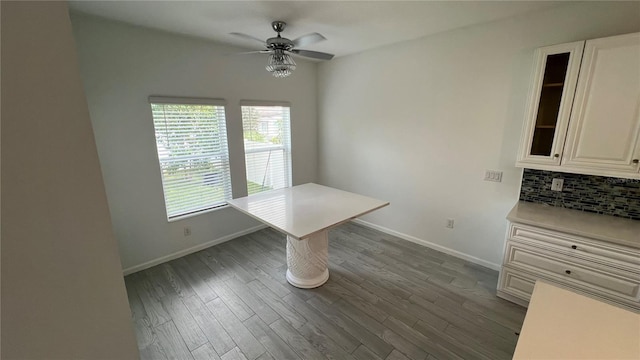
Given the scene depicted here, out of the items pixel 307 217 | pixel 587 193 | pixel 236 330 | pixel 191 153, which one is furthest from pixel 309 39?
pixel 587 193

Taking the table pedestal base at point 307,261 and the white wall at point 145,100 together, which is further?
the table pedestal base at point 307,261

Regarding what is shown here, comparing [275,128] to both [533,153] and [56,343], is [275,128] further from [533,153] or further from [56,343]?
[56,343]

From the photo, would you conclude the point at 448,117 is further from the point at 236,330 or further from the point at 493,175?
the point at 236,330

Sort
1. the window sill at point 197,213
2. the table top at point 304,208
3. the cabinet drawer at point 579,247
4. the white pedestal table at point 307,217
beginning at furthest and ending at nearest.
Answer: the window sill at point 197,213
the white pedestal table at point 307,217
the table top at point 304,208
the cabinet drawer at point 579,247

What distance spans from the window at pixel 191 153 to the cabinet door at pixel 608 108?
11.3 ft

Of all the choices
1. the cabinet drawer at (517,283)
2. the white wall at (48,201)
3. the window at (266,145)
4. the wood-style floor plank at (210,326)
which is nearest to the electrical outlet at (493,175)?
the cabinet drawer at (517,283)

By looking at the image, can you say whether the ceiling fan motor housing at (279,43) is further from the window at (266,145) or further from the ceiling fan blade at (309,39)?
the window at (266,145)

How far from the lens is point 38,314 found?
0.49 meters

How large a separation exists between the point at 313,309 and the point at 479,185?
7.19 feet

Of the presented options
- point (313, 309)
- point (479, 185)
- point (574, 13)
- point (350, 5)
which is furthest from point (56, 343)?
point (574, 13)

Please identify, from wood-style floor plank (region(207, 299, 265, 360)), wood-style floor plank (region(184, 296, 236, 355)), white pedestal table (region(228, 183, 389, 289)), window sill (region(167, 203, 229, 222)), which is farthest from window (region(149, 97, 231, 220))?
wood-style floor plank (region(207, 299, 265, 360))

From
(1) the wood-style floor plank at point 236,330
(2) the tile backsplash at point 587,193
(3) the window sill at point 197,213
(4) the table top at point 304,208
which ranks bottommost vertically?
(1) the wood-style floor plank at point 236,330

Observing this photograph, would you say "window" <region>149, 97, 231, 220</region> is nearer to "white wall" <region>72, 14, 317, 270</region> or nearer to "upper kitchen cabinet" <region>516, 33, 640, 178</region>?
"white wall" <region>72, 14, 317, 270</region>

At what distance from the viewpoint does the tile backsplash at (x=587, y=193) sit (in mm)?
2053
